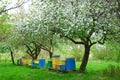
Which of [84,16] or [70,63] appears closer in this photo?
[84,16]

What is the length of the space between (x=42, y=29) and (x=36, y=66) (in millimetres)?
9880

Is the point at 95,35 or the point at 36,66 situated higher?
the point at 95,35

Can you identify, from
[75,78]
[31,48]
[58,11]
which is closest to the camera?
[58,11]

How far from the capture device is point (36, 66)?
23.7 meters

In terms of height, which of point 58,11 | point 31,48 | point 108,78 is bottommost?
point 108,78

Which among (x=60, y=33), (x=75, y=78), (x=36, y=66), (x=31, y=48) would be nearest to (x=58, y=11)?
(x=60, y=33)

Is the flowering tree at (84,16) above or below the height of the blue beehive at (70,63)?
above

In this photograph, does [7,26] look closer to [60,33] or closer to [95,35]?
[60,33]

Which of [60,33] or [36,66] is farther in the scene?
[36,66]

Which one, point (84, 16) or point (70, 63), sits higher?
point (84, 16)

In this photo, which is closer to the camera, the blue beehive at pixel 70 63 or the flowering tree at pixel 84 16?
the flowering tree at pixel 84 16

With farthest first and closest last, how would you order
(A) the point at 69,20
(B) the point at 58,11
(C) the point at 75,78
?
(C) the point at 75,78
(B) the point at 58,11
(A) the point at 69,20

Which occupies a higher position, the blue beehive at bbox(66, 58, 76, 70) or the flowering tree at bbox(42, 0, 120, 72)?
the flowering tree at bbox(42, 0, 120, 72)

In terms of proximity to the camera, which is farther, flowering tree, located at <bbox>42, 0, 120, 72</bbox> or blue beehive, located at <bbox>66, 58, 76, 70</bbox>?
blue beehive, located at <bbox>66, 58, 76, 70</bbox>
